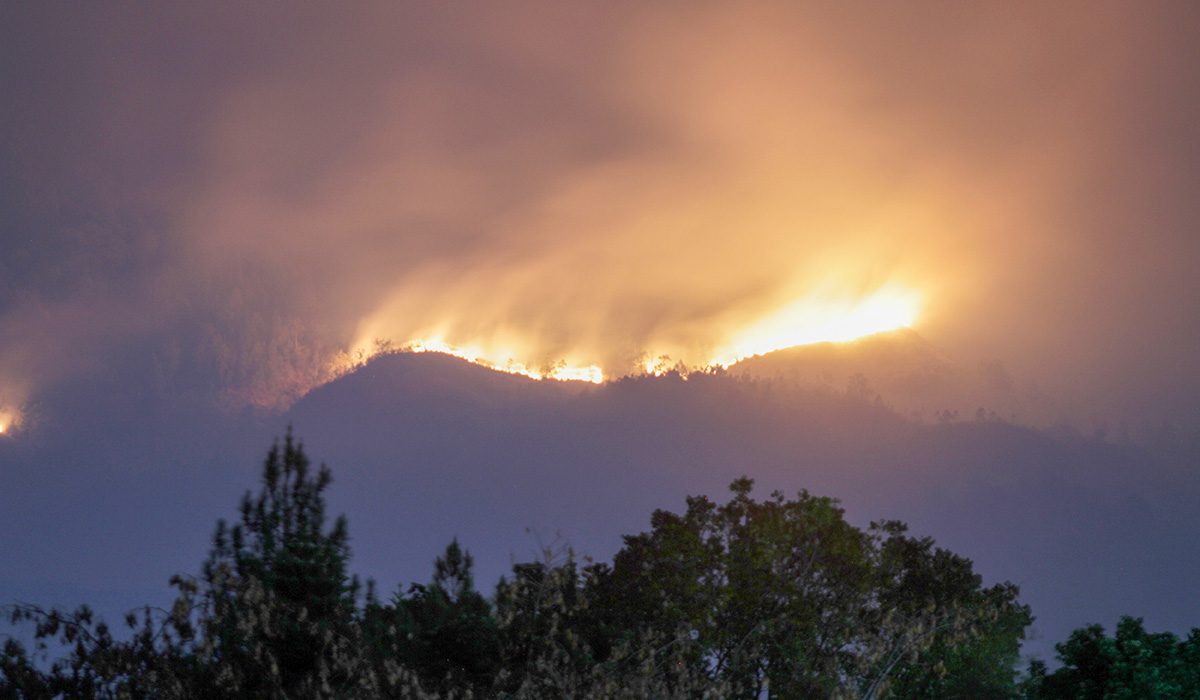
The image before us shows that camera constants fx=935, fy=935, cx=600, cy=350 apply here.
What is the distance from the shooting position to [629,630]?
23.8m

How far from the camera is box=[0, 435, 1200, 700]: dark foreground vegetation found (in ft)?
45.1

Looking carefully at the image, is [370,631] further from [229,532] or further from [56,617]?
[56,617]

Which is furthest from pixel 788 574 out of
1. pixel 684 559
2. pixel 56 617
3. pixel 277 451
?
pixel 56 617

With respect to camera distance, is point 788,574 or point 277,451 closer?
point 277,451

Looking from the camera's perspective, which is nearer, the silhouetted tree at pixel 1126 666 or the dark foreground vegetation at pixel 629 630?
the dark foreground vegetation at pixel 629 630

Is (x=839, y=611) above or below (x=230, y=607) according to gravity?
above

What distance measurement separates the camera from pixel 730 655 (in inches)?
1000

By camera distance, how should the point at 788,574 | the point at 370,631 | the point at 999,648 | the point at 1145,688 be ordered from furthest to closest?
the point at 999,648 → the point at 788,574 → the point at 1145,688 → the point at 370,631

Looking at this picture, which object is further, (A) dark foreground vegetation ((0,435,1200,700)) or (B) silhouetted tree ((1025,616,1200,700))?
(B) silhouetted tree ((1025,616,1200,700))

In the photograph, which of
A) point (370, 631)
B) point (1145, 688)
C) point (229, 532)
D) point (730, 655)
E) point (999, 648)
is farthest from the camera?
point (999, 648)

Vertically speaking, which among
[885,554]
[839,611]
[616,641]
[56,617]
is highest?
[885,554]

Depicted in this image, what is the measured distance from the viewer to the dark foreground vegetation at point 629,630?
1376cm

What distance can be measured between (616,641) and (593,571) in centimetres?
496

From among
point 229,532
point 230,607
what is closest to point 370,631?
point 229,532
